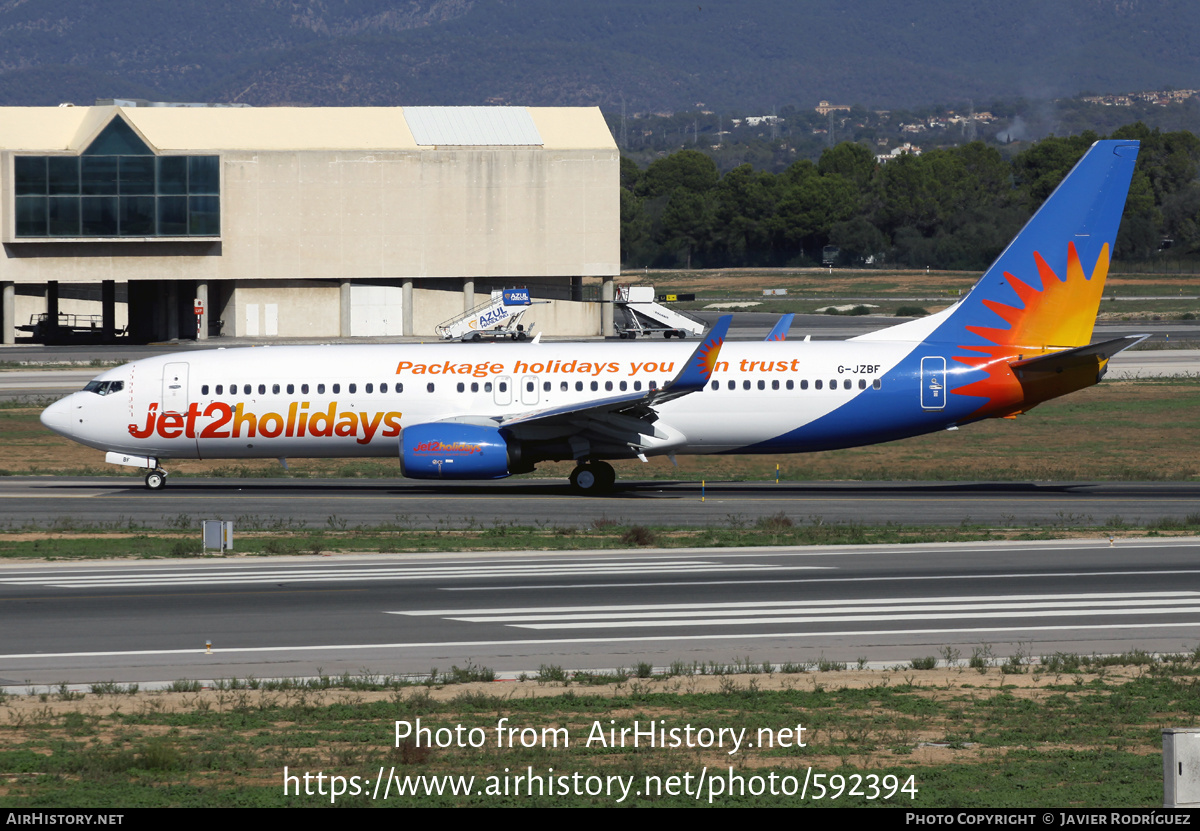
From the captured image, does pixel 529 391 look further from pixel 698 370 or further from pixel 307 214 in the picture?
pixel 307 214

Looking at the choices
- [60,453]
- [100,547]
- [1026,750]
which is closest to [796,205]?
[60,453]

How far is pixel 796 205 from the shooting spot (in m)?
196

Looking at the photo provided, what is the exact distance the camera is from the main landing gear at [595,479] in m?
39.5

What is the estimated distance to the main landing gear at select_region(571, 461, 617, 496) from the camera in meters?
39.5

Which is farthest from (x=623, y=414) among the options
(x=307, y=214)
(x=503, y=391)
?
(x=307, y=214)

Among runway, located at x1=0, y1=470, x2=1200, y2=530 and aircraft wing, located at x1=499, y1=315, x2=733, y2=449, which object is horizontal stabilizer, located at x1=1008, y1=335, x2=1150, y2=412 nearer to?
runway, located at x1=0, y1=470, x2=1200, y2=530

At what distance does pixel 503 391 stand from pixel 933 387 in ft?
37.3

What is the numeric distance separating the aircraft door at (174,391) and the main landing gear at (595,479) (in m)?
10.8

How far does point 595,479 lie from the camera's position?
39.6 m

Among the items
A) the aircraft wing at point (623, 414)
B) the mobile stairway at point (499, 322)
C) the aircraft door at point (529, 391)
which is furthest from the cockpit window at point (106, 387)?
the mobile stairway at point (499, 322)

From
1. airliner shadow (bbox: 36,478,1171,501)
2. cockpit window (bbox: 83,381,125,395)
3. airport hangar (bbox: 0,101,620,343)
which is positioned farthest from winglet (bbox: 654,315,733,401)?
airport hangar (bbox: 0,101,620,343)

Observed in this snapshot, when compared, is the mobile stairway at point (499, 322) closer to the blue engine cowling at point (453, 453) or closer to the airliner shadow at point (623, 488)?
the airliner shadow at point (623, 488)
